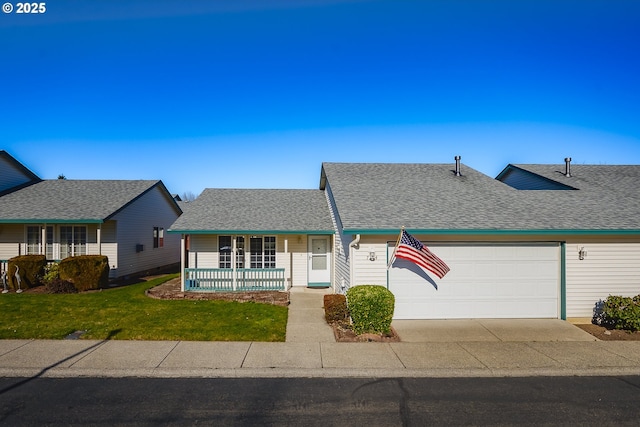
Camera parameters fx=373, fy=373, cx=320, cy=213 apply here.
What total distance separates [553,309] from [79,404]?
11888 millimetres

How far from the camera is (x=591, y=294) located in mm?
10938

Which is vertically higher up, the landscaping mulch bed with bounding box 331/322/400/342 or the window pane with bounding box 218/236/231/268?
the window pane with bounding box 218/236/231/268

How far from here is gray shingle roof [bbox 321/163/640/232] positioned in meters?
10.8

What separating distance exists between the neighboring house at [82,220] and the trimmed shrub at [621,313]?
18829mm

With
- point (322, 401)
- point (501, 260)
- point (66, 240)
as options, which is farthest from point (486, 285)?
point (66, 240)

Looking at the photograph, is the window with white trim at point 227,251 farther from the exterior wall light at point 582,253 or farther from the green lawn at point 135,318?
the exterior wall light at point 582,253

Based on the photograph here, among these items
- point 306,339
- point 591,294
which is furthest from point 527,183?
point 306,339

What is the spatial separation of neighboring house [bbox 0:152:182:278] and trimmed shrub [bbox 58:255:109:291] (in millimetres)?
1906

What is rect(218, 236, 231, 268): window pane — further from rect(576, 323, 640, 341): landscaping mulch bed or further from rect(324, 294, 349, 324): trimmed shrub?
rect(576, 323, 640, 341): landscaping mulch bed

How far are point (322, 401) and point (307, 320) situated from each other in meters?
4.75

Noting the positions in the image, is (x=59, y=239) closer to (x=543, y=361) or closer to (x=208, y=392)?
(x=208, y=392)

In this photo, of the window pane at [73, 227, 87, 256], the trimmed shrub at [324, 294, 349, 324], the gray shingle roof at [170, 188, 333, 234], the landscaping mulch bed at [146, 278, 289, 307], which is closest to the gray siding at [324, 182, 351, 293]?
the trimmed shrub at [324, 294, 349, 324]

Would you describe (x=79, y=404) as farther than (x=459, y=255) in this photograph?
No

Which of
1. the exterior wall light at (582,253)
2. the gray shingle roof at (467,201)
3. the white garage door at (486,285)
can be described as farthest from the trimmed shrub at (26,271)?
the exterior wall light at (582,253)
